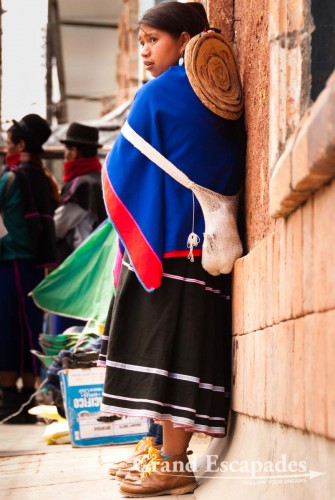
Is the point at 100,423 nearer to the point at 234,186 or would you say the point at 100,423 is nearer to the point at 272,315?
Result: the point at 234,186

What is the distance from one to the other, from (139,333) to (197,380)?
0.91 ft

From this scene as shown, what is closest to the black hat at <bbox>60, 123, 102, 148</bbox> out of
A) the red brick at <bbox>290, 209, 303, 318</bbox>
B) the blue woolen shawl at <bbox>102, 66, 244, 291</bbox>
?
the blue woolen shawl at <bbox>102, 66, 244, 291</bbox>

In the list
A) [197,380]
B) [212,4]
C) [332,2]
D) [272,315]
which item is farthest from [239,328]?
[212,4]

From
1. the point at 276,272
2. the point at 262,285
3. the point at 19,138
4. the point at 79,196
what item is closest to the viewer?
the point at 276,272

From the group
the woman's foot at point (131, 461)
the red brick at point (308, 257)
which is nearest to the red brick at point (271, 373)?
the red brick at point (308, 257)

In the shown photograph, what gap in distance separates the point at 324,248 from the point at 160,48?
2.09m

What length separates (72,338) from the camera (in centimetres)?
588

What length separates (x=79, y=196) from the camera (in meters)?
7.37

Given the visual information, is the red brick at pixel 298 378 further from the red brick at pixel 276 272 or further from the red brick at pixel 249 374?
the red brick at pixel 249 374

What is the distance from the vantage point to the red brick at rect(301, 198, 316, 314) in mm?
2059

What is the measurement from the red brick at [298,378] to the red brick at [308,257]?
8 centimetres

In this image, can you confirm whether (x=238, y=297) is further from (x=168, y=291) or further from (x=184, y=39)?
(x=184, y=39)

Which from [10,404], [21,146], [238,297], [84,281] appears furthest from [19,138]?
[238,297]

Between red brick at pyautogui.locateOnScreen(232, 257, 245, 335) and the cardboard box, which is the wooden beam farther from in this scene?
red brick at pyautogui.locateOnScreen(232, 257, 245, 335)
